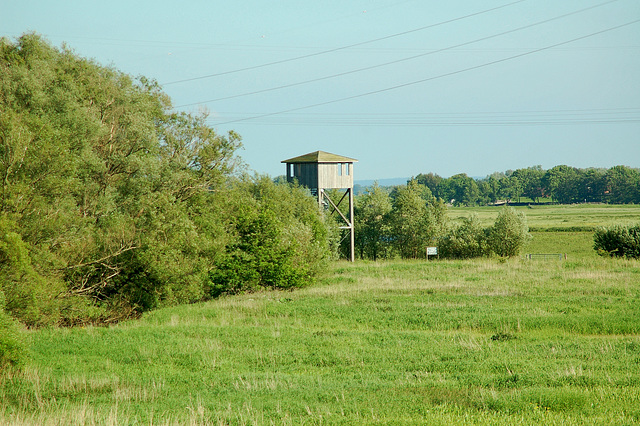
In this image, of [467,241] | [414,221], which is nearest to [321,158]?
[414,221]

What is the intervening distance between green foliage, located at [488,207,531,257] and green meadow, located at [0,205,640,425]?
2631 centimetres

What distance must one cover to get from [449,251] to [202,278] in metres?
34.5

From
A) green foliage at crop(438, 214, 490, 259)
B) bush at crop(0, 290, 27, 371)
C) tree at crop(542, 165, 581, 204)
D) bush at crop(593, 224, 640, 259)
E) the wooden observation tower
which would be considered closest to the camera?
bush at crop(0, 290, 27, 371)

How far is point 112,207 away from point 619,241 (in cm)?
4033

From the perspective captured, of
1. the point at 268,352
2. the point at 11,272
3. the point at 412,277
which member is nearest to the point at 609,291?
the point at 412,277

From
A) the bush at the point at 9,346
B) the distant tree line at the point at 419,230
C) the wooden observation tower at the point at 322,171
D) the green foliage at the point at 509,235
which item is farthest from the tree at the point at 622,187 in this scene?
the bush at the point at 9,346

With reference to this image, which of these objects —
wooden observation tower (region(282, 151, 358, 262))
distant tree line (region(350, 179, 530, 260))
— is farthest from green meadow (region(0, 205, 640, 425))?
distant tree line (region(350, 179, 530, 260))

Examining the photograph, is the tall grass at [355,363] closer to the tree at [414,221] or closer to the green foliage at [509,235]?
the green foliage at [509,235]

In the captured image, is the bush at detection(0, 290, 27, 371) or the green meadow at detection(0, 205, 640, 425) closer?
the green meadow at detection(0, 205, 640, 425)

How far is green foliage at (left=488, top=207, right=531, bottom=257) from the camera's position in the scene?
2249 inches

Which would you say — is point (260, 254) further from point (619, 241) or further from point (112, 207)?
point (619, 241)

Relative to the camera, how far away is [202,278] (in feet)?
104

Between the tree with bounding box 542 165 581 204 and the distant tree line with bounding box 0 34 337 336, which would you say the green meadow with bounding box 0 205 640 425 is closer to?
the distant tree line with bounding box 0 34 337 336

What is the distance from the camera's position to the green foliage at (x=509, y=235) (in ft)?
187
